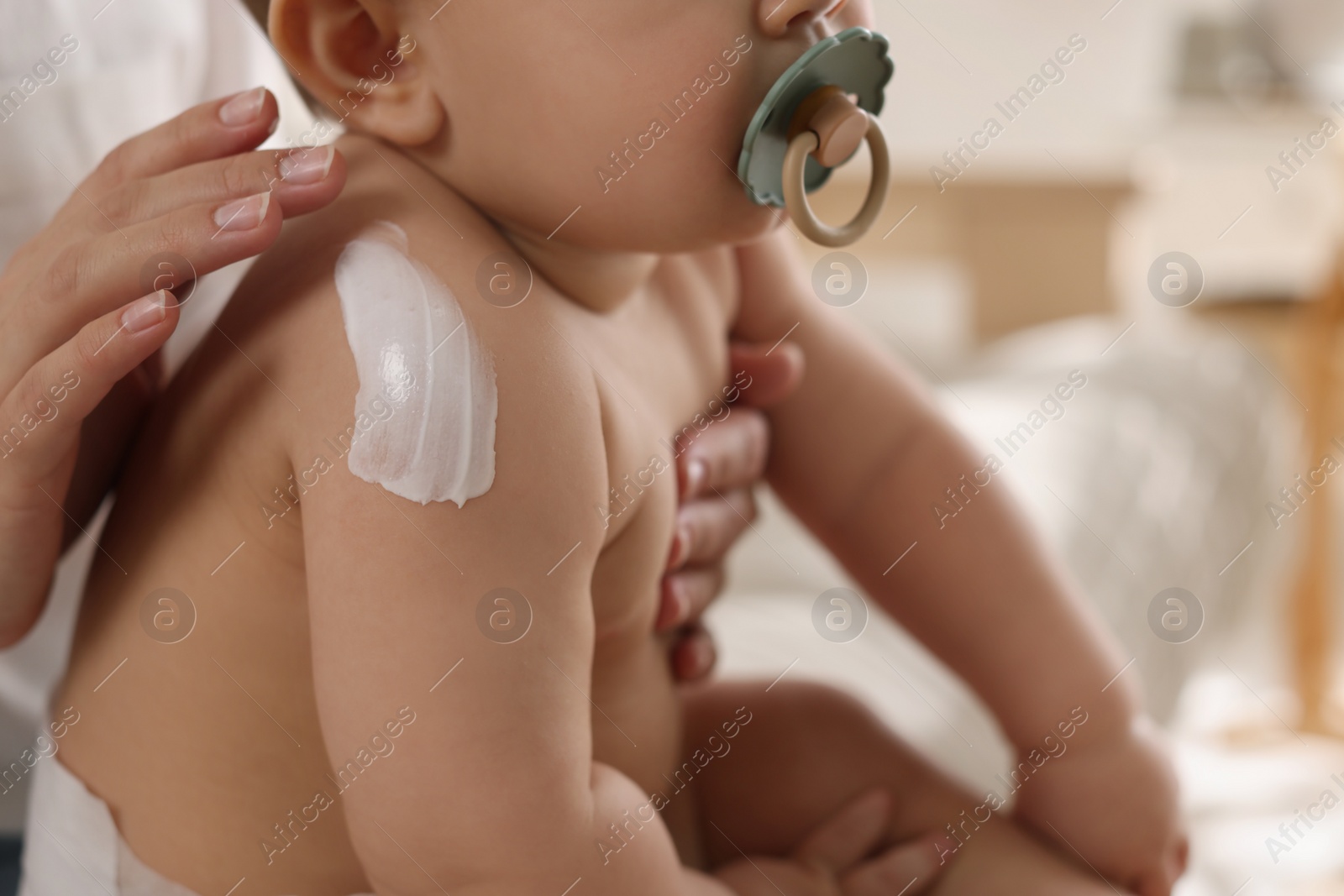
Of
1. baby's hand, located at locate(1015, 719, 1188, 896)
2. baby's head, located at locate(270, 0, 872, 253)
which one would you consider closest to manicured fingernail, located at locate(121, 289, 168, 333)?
baby's head, located at locate(270, 0, 872, 253)

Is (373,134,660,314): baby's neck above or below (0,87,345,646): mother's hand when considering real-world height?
below

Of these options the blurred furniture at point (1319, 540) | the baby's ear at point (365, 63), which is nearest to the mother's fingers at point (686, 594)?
the baby's ear at point (365, 63)

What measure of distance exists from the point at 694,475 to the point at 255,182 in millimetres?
224

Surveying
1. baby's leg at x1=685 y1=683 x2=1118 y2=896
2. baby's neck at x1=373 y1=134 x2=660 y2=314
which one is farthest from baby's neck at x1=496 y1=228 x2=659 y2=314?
baby's leg at x1=685 y1=683 x2=1118 y2=896

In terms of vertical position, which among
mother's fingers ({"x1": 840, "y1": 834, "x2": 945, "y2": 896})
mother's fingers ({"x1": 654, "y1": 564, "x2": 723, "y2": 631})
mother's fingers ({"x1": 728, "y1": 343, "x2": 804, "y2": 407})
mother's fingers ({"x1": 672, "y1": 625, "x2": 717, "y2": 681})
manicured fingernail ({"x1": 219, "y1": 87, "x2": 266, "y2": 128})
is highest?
manicured fingernail ({"x1": 219, "y1": 87, "x2": 266, "y2": 128})

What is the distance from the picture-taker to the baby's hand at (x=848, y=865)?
1.72ft

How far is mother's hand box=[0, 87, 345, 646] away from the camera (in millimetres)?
403

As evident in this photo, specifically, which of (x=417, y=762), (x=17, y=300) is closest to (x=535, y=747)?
(x=417, y=762)

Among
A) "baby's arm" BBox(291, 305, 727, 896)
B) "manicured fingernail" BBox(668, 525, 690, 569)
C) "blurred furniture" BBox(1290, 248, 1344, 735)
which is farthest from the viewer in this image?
"blurred furniture" BBox(1290, 248, 1344, 735)

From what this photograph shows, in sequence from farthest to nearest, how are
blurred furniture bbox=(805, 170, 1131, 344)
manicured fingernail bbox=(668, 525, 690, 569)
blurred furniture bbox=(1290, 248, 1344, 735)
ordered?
blurred furniture bbox=(805, 170, 1131, 344)
blurred furniture bbox=(1290, 248, 1344, 735)
manicured fingernail bbox=(668, 525, 690, 569)

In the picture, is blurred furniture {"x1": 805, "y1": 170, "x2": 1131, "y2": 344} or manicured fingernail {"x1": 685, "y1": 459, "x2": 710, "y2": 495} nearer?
manicured fingernail {"x1": 685, "y1": 459, "x2": 710, "y2": 495}

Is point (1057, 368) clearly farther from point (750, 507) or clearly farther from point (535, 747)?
point (535, 747)

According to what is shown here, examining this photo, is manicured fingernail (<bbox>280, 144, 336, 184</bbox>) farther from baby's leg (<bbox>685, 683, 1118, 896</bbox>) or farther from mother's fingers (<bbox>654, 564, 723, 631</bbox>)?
baby's leg (<bbox>685, 683, 1118, 896</bbox>)

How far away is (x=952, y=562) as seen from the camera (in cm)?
60
